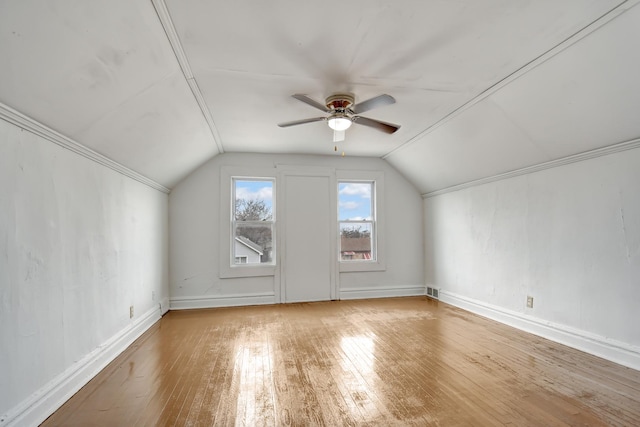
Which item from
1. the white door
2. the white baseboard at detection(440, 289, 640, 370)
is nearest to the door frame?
the white door

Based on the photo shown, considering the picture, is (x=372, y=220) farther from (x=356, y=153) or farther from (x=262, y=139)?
(x=262, y=139)

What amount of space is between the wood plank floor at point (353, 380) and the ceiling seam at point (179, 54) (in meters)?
2.47

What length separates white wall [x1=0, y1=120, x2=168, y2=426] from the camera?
1923 millimetres

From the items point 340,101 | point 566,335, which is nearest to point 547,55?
point 340,101

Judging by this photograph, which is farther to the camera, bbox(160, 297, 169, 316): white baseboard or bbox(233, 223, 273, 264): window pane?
bbox(233, 223, 273, 264): window pane

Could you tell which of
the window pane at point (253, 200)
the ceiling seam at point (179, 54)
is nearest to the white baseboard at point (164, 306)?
the window pane at point (253, 200)

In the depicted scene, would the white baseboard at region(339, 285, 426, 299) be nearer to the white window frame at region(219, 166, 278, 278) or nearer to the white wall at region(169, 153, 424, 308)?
the white wall at region(169, 153, 424, 308)

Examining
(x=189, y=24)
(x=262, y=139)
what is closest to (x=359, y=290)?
(x=262, y=139)

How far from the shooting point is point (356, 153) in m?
5.71

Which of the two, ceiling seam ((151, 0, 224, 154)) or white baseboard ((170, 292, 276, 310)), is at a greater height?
ceiling seam ((151, 0, 224, 154))

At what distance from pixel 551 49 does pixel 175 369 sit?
390 centimetres

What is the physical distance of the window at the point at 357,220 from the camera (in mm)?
5938

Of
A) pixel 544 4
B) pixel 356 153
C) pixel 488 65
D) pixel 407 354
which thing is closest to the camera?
pixel 544 4

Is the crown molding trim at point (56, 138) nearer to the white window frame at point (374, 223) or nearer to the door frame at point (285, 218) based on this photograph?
the door frame at point (285, 218)
